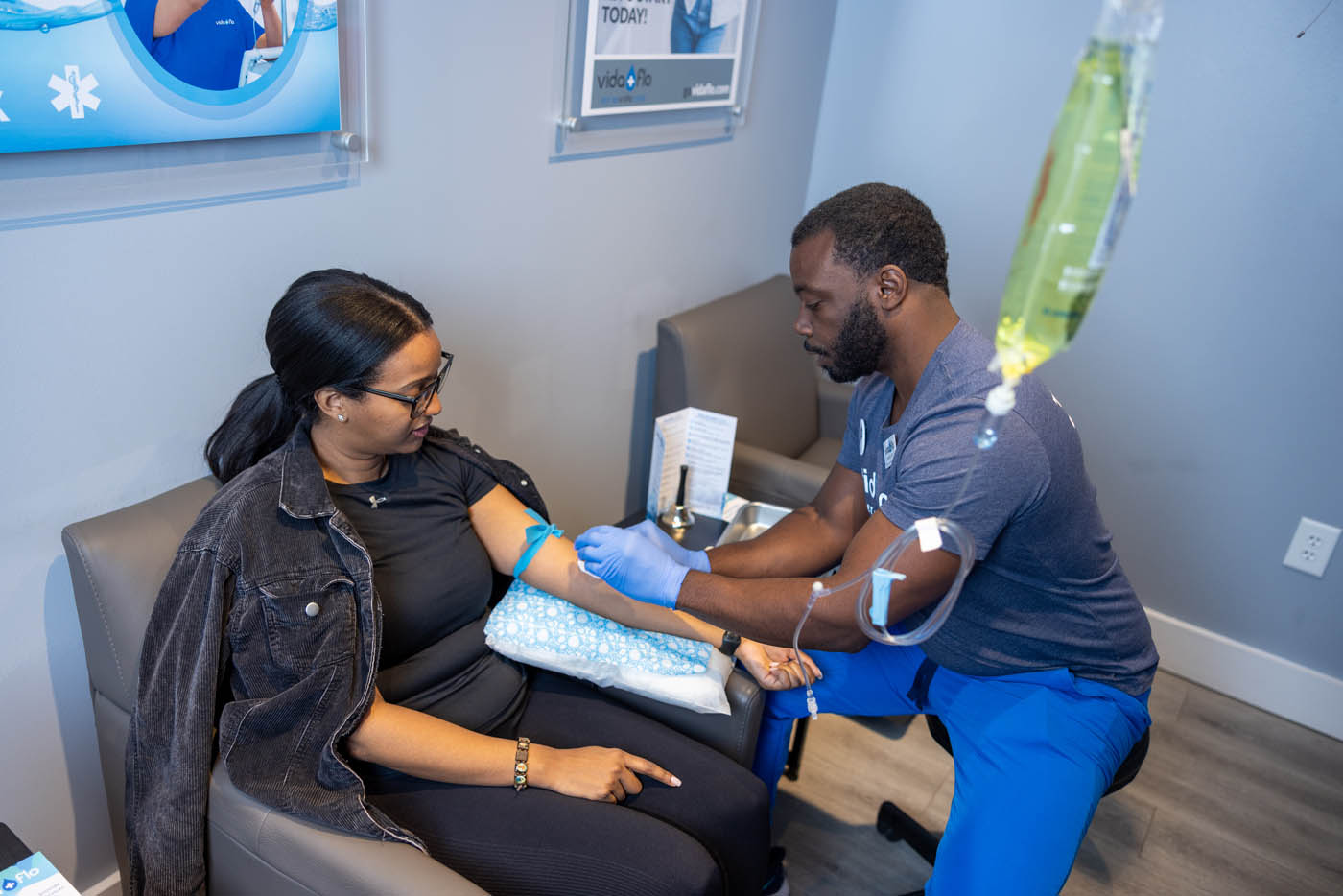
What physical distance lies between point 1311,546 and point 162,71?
2.88 meters

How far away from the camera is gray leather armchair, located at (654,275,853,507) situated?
2408 millimetres

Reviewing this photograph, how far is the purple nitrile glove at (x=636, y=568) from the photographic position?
1538mm

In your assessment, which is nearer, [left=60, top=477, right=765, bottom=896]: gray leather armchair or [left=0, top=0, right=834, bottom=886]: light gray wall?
[left=60, top=477, right=765, bottom=896]: gray leather armchair

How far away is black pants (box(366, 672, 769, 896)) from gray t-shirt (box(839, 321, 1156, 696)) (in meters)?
0.44

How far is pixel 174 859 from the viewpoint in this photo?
4.34 ft

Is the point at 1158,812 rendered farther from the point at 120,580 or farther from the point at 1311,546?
the point at 120,580

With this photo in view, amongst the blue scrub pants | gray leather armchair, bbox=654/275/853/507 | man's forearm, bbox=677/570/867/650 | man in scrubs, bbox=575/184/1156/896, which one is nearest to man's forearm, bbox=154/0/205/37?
man in scrubs, bbox=575/184/1156/896

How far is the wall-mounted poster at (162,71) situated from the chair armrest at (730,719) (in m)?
1.14

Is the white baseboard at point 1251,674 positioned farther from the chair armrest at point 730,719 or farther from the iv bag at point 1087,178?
the iv bag at point 1087,178

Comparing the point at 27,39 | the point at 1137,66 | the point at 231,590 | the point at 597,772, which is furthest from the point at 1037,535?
the point at 27,39

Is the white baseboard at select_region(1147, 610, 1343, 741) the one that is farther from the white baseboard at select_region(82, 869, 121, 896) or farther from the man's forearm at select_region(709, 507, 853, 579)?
the white baseboard at select_region(82, 869, 121, 896)

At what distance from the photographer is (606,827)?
1429 millimetres

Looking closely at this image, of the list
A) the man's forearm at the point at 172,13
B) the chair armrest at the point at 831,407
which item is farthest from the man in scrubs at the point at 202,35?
the chair armrest at the point at 831,407

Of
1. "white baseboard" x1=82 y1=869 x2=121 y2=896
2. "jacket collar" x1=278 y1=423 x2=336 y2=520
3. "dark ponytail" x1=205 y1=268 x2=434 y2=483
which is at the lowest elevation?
"white baseboard" x1=82 y1=869 x2=121 y2=896
